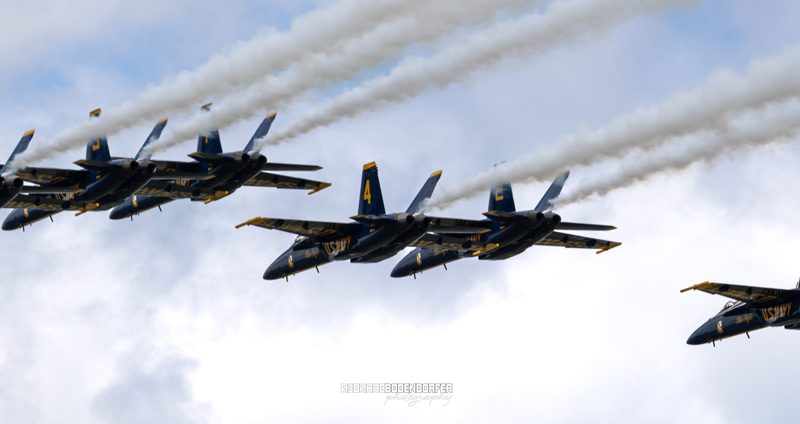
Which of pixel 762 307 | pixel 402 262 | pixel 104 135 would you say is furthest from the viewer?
pixel 402 262

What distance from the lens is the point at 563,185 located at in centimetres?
5234

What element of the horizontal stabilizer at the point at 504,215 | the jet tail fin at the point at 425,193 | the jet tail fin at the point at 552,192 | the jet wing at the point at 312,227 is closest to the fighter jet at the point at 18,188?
the jet wing at the point at 312,227

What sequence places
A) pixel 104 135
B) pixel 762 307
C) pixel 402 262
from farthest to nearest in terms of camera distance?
pixel 402 262, pixel 762 307, pixel 104 135

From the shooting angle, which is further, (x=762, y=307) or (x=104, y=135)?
(x=762, y=307)

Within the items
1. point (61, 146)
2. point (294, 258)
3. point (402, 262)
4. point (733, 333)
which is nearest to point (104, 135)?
point (61, 146)

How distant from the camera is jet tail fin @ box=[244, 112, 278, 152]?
50.7 meters

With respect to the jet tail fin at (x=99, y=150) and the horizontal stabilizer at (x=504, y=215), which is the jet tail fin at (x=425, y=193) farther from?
the jet tail fin at (x=99, y=150)

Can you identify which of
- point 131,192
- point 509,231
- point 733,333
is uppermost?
point 131,192

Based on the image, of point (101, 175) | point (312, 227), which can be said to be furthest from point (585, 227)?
point (101, 175)

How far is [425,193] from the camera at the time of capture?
50.5 metres

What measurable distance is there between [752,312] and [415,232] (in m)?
14.3

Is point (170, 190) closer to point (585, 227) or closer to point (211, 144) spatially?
point (211, 144)

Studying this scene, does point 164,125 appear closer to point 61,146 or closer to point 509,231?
point 61,146

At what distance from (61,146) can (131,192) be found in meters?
3.19
